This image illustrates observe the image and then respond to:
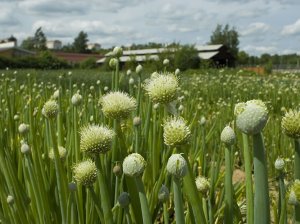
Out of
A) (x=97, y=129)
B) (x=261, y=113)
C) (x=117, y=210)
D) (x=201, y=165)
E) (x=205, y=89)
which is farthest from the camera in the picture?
(x=205, y=89)

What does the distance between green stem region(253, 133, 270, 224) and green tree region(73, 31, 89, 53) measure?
256ft

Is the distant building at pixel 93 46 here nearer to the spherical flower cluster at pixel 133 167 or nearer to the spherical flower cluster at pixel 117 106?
the spherical flower cluster at pixel 117 106

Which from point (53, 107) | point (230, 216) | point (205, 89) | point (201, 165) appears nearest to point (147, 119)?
point (201, 165)

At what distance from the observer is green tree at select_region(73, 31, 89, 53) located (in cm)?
7712

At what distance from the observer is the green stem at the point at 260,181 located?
56cm

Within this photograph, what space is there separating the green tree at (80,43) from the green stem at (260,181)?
78.1 metres

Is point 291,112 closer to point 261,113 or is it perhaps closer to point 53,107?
point 261,113

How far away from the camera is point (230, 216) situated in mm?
928

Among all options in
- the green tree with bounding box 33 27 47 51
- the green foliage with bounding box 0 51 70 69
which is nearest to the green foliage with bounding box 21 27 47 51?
the green tree with bounding box 33 27 47 51

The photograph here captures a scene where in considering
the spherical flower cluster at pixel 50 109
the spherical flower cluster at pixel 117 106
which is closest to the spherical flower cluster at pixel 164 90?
the spherical flower cluster at pixel 117 106

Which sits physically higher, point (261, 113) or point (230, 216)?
point (261, 113)

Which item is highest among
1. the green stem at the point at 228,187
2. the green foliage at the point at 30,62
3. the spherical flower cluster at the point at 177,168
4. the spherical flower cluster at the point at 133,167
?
the spherical flower cluster at the point at 177,168

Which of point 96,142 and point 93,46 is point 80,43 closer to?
point 93,46

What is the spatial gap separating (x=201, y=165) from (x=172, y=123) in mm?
1235
